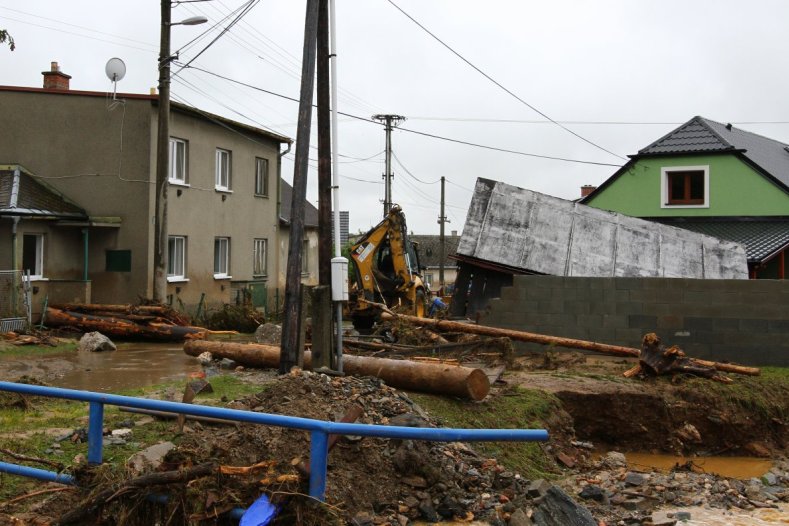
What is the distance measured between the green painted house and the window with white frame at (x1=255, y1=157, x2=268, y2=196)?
11.5 meters

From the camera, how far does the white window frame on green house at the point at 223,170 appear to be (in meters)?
25.5

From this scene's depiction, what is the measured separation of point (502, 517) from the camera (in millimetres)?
6145

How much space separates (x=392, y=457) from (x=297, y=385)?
1.65 metres

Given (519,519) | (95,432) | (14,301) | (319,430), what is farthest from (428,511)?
(14,301)

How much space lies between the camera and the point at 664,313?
14789 millimetres

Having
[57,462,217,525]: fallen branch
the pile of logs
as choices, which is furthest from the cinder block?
[57,462,217,525]: fallen branch

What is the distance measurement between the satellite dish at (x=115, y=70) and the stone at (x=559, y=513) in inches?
734

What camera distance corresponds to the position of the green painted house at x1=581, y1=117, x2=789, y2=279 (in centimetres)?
2594

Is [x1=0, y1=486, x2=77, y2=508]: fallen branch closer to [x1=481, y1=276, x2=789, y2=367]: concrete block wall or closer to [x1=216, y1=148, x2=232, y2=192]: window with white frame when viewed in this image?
[x1=481, y1=276, x2=789, y2=367]: concrete block wall

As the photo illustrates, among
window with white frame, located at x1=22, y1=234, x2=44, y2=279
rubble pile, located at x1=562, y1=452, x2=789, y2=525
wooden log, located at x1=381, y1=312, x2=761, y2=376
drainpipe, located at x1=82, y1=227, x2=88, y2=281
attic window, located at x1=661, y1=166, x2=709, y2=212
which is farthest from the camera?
attic window, located at x1=661, y1=166, x2=709, y2=212

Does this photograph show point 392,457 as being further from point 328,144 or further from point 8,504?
point 328,144

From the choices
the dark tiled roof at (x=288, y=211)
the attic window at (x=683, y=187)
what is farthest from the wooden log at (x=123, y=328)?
the attic window at (x=683, y=187)

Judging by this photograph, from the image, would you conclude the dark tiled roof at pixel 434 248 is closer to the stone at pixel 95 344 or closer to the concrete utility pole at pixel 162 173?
the concrete utility pole at pixel 162 173

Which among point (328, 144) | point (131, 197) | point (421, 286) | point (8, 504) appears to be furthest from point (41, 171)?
point (8, 504)
